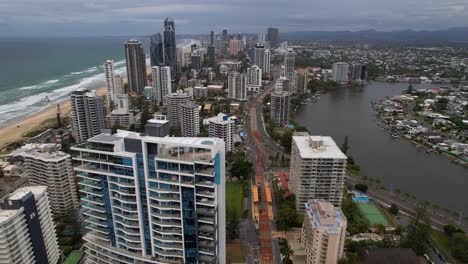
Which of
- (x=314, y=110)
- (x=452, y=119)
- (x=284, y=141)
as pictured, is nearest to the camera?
(x=284, y=141)

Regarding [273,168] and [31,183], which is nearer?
[31,183]

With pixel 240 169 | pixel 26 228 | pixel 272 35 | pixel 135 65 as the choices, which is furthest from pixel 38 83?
pixel 272 35

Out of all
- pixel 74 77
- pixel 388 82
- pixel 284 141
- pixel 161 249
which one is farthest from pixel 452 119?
pixel 74 77

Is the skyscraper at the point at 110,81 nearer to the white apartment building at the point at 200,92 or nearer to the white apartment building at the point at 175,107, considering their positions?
the white apartment building at the point at 200,92

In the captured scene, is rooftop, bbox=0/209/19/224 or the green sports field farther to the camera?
the green sports field

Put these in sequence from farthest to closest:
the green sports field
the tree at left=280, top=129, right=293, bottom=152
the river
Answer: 1. the tree at left=280, top=129, right=293, bottom=152
2. the river
3. the green sports field

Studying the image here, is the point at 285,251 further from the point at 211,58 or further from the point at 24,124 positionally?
the point at 211,58

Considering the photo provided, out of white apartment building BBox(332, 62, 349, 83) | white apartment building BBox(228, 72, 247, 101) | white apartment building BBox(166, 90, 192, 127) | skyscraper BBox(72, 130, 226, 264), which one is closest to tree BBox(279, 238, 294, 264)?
skyscraper BBox(72, 130, 226, 264)

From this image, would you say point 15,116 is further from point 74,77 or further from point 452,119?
point 452,119

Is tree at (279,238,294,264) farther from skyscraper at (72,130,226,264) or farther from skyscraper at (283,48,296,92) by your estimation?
skyscraper at (283,48,296,92)
